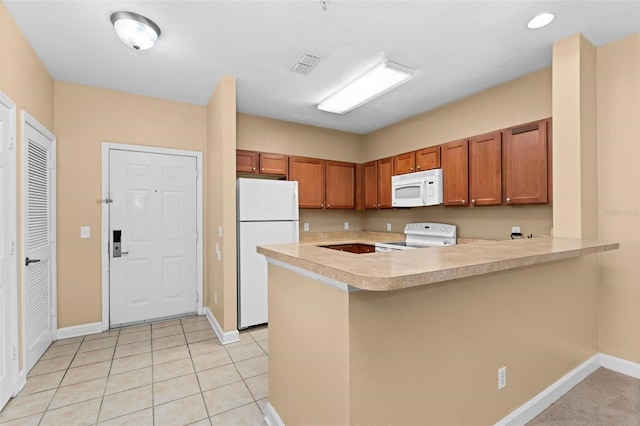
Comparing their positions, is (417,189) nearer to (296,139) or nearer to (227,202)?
(296,139)

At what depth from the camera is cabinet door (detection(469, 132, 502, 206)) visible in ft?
10.3

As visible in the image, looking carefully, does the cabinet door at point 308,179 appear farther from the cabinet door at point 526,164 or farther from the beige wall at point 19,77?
the beige wall at point 19,77

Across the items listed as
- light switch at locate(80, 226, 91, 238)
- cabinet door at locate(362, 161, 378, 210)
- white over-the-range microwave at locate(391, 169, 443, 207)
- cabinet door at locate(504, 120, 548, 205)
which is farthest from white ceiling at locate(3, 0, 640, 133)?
light switch at locate(80, 226, 91, 238)

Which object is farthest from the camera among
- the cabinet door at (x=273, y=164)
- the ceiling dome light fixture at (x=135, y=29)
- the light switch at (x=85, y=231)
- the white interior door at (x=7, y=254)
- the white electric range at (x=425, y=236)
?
the cabinet door at (x=273, y=164)

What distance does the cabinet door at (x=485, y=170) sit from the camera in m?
3.15

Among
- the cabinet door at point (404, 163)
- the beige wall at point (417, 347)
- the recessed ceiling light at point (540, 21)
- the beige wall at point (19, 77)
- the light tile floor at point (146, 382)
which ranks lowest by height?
the light tile floor at point (146, 382)

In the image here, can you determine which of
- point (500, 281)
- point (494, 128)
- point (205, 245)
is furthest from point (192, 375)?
point (494, 128)

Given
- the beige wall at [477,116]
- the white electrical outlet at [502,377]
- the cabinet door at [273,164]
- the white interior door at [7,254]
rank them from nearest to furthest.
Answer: the white electrical outlet at [502,377] → the white interior door at [7,254] → the beige wall at [477,116] → the cabinet door at [273,164]

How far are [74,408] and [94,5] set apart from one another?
8.84ft

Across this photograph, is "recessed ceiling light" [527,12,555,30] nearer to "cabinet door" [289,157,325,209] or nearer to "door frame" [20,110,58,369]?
"cabinet door" [289,157,325,209]

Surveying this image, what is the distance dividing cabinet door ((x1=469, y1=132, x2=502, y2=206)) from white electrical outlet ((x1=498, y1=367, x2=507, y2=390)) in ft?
6.22

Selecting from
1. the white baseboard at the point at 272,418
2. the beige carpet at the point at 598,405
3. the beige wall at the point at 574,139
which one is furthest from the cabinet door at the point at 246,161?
the beige carpet at the point at 598,405

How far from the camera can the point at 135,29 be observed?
7.16ft

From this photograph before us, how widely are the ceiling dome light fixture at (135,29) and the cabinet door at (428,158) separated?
10.2 ft
